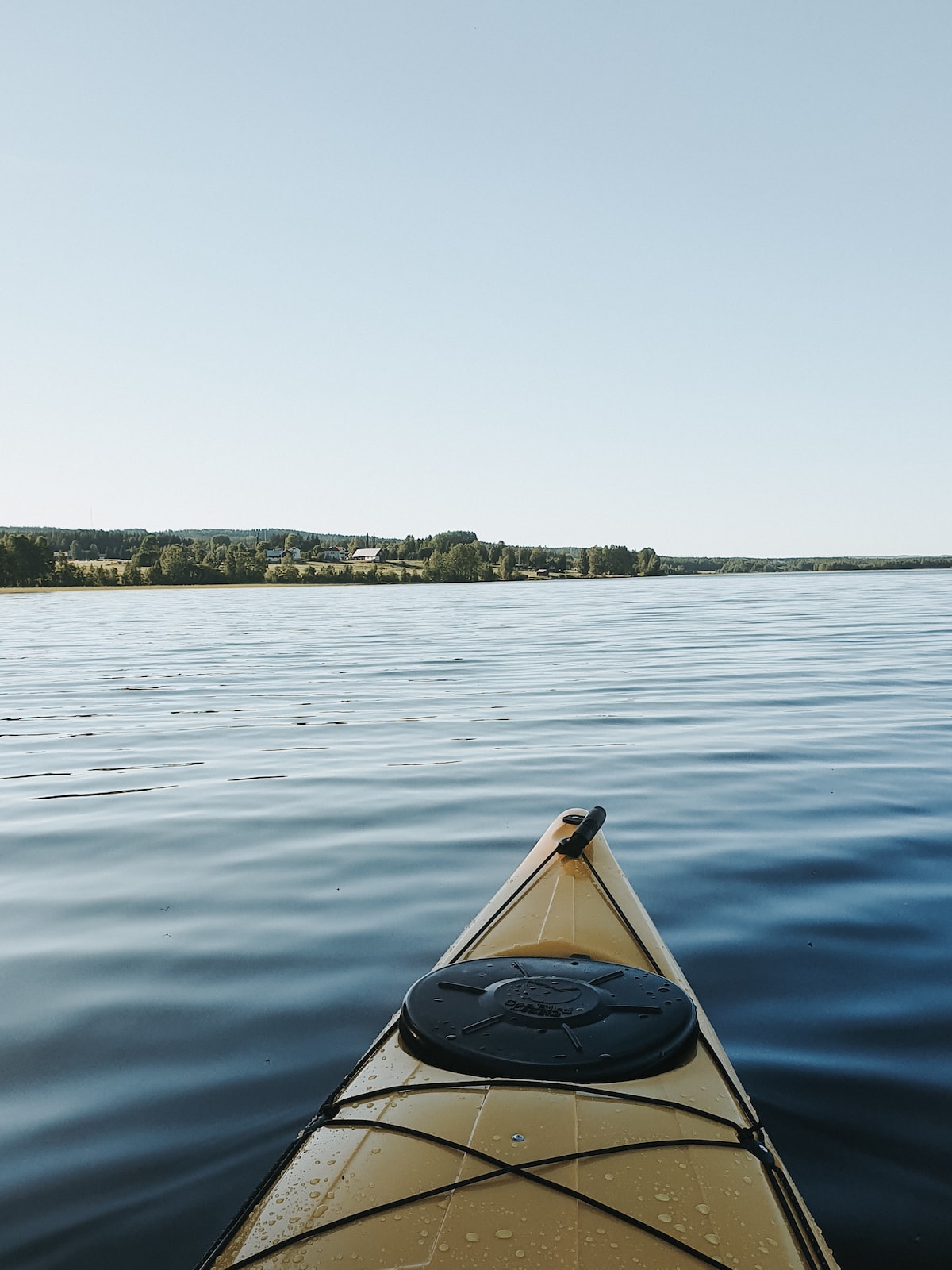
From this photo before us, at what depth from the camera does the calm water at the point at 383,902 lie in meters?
3.45

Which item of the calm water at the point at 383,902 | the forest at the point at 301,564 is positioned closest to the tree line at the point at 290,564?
the forest at the point at 301,564

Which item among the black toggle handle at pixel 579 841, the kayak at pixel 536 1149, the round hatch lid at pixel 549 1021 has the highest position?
the black toggle handle at pixel 579 841

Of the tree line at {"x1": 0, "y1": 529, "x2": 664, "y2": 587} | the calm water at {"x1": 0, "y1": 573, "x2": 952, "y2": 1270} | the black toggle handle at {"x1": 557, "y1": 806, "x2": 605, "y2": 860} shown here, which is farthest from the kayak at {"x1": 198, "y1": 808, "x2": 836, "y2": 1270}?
the tree line at {"x1": 0, "y1": 529, "x2": 664, "y2": 587}

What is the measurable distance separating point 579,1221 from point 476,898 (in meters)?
3.94

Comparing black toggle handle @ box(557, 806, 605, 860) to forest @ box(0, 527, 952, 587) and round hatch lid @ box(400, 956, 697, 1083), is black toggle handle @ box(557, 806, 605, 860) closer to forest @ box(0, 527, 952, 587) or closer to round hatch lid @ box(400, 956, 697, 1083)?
round hatch lid @ box(400, 956, 697, 1083)

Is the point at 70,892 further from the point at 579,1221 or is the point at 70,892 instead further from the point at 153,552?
the point at 153,552

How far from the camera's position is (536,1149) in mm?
2658

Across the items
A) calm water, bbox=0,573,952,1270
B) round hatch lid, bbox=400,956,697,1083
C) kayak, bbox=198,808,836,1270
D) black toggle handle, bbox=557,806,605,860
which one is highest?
black toggle handle, bbox=557,806,605,860

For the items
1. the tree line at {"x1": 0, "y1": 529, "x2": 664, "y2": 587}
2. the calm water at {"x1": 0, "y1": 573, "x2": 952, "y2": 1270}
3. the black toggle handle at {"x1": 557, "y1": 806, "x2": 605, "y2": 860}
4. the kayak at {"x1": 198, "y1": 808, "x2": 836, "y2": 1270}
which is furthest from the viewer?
the tree line at {"x1": 0, "y1": 529, "x2": 664, "y2": 587}

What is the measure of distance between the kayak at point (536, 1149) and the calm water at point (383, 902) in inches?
27.4

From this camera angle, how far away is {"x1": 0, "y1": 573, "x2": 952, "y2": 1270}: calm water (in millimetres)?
3451

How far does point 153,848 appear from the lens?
772 centimetres

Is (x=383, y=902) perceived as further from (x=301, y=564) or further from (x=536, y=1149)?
(x=301, y=564)

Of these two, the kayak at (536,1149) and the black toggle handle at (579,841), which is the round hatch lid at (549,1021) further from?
the black toggle handle at (579,841)
